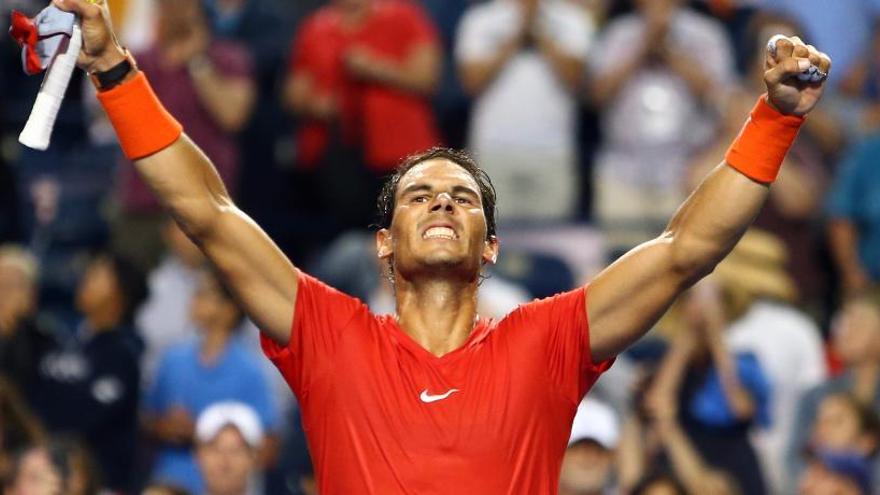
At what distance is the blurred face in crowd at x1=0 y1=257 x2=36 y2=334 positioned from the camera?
29.8 ft

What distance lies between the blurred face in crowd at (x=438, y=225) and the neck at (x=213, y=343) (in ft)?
12.7

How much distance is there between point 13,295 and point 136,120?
4.66m

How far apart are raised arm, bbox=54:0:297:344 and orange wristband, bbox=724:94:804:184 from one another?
122 centimetres

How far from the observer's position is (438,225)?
482 centimetres

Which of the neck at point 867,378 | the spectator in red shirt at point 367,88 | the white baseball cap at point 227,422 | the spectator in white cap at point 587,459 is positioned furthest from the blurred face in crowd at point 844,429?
the spectator in red shirt at point 367,88

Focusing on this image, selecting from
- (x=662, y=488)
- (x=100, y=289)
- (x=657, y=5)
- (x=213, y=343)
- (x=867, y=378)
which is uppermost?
(x=657, y=5)

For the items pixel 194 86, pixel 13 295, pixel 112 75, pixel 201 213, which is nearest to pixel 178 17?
pixel 194 86

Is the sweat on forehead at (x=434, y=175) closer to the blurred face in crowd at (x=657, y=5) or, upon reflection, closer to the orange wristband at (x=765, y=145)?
the orange wristband at (x=765, y=145)

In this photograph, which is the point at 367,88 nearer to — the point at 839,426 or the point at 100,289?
the point at 100,289

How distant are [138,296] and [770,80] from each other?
5130 mm

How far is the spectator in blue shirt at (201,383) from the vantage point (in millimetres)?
8609

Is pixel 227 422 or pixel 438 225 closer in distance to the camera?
pixel 438 225

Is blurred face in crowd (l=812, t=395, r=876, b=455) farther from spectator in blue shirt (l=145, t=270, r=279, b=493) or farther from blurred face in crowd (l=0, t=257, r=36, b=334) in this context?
blurred face in crowd (l=0, t=257, r=36, b=334)

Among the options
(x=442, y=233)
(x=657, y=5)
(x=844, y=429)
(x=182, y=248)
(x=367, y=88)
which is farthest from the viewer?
(x=367, y=88)
